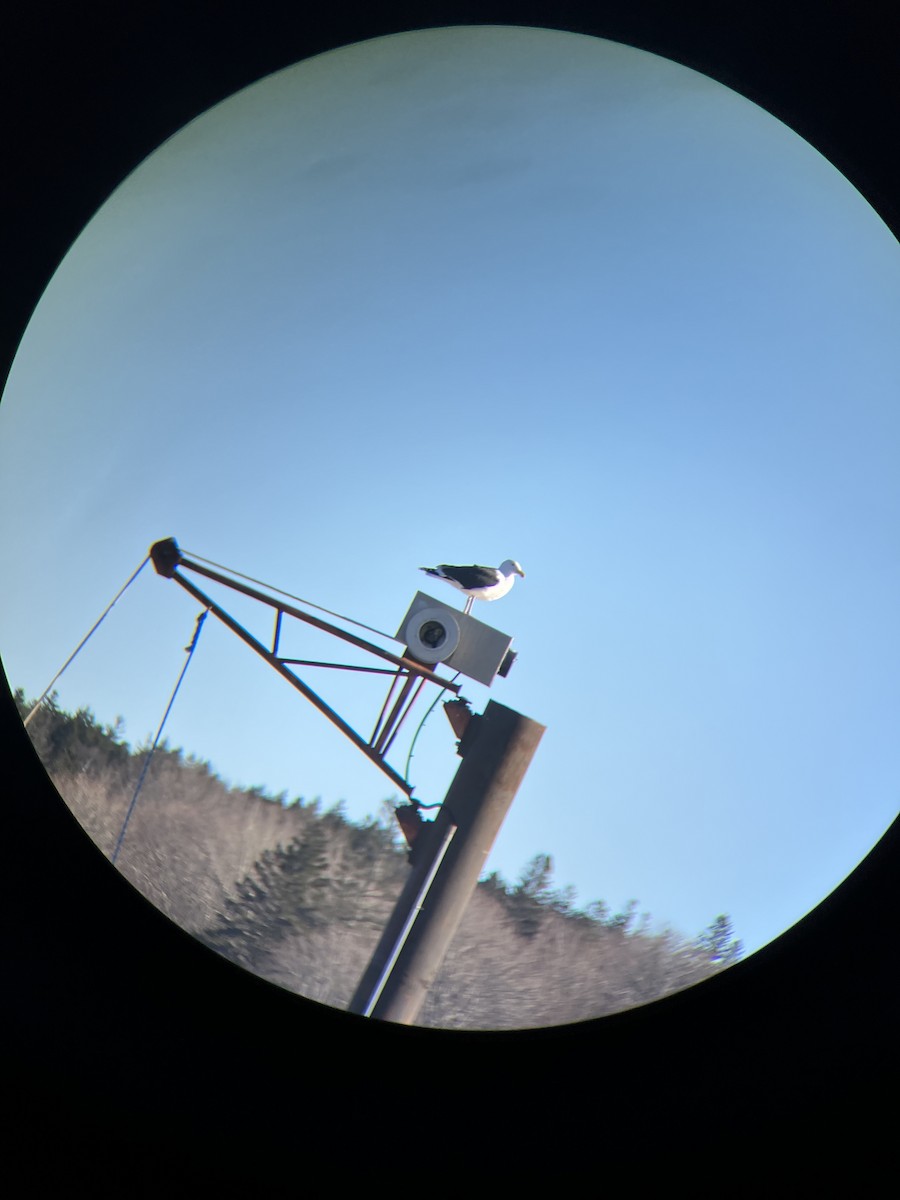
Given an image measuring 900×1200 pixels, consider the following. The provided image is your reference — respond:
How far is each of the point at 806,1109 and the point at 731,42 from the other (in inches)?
68.8

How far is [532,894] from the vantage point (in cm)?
650

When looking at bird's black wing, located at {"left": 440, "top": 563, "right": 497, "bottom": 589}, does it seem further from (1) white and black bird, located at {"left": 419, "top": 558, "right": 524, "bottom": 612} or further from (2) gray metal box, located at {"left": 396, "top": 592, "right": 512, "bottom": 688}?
(2) gray metal box, located at {"left": 396, "top": 592, "right": 512, "bottom": 688}

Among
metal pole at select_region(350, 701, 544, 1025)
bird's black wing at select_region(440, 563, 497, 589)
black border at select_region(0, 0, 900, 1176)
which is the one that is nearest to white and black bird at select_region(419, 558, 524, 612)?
bird's black wing at select_region(440, 563, 497, 589)

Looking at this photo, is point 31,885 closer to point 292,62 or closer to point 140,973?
point 140,973

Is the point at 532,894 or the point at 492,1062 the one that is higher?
the point at 532,894

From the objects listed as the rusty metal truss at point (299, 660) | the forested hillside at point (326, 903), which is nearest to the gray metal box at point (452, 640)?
the rusty metal truss at point (299, 660)

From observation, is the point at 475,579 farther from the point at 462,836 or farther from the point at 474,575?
the point at 462,836

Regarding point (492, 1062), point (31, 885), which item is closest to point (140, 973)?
point (31, 885)

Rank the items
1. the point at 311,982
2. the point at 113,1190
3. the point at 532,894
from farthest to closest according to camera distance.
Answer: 1. the point at 532,894
2. the point at 311,982
3. the point at 113,1190

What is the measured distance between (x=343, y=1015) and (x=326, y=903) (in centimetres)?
594

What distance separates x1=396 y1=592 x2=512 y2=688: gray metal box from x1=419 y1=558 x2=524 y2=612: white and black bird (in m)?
0.39

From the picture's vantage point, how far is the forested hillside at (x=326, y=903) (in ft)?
16.0

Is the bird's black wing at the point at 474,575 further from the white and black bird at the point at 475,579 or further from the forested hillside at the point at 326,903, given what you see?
the forested hillside at the point at 326,903

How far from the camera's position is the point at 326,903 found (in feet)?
23.2
